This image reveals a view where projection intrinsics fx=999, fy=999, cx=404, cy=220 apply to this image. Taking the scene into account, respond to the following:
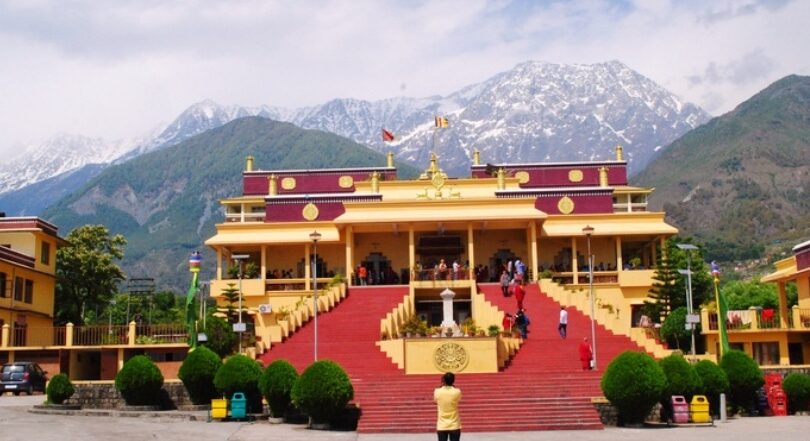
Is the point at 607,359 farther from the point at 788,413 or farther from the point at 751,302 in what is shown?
the point at 751,302

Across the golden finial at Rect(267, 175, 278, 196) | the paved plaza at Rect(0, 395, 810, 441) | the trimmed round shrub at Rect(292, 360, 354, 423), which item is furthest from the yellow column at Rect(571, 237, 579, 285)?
the trimmed round shrub at Rect(292, 360, 354, 423)

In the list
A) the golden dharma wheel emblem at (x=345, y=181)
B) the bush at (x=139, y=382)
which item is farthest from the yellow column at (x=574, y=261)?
the bush at (x=139, y=382)

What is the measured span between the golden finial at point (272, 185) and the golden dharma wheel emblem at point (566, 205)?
16.1 m

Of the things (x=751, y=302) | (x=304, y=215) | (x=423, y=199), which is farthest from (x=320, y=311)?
(x=751, y=302)

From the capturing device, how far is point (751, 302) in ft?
220

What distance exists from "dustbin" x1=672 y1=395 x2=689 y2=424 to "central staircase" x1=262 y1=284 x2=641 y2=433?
2.20m

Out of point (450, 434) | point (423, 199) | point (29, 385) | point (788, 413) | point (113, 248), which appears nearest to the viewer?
point (450, 434)

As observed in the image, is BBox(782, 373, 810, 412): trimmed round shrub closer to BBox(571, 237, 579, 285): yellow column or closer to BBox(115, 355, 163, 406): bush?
BBox(571, 237, 579, 285): yellow column

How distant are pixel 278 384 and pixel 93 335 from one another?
54.5 feet

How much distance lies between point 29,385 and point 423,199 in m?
20.0

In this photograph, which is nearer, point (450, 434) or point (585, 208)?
point (450, 434)

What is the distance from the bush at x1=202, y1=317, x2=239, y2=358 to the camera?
3503cm

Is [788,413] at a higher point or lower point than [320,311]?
lower

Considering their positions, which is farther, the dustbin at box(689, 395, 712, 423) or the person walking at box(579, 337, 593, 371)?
the person walking at box(579, 337, 593, 371)
